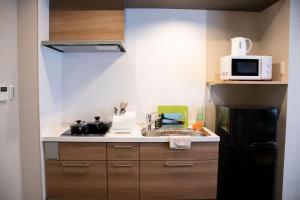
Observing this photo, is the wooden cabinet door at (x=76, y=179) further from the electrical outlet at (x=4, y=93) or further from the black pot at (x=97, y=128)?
the electrical outlet at (x=4, y=93)

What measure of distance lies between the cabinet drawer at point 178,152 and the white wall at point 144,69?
0.59m

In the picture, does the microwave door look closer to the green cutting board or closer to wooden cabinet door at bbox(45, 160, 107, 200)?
the green cutting board

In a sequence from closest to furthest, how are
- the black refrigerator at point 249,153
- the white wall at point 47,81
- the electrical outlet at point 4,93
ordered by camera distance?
the electrical outlet at point 4,93 < the white wall at point 47,81 < the black refrigerator at point 249,153

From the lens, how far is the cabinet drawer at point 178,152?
78.4 inches

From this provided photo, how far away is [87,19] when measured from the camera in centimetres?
215

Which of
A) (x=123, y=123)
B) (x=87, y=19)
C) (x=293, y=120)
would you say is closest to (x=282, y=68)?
(x=293, y=120)

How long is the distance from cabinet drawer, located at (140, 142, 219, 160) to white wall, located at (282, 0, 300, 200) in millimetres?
715

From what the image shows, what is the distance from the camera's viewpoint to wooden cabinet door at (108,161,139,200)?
200 centimetres

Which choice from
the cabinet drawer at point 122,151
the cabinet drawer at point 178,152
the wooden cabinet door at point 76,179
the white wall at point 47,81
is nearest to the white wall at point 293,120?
the cabinet drawer at point 178,152

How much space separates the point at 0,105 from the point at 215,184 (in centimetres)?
193

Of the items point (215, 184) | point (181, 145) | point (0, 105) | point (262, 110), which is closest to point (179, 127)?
point (181, 145)

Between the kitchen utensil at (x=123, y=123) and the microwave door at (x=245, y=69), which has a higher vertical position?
the microwave door at (x=245, y=69)

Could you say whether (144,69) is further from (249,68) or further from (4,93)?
(4,93)

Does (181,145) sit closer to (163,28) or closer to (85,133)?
(85,133)
